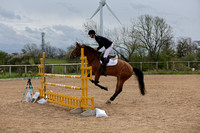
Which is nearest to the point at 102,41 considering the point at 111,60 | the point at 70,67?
the point at 111,60

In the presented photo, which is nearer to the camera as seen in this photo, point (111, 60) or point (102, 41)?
point (102, 41)

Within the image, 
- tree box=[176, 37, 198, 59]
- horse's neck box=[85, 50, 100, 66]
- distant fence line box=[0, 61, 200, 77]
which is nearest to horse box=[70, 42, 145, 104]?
horse's neck box=[85, 50, 100, 66]

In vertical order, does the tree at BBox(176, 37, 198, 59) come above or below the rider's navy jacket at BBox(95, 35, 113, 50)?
above

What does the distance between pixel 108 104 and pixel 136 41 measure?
81.6ft

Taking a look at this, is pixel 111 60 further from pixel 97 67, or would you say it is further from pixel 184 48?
pixel 184 48

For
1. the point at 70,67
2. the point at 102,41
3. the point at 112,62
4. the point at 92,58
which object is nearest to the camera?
the point at 102,41

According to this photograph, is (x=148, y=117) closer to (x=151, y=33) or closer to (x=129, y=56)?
(x=129, y=56)

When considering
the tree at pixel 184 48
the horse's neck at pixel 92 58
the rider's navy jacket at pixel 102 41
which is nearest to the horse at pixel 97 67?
the horse's neck at pixel 92 58

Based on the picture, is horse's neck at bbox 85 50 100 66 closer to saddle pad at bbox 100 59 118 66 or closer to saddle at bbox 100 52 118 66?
saddle at bbox 100 52 118 66

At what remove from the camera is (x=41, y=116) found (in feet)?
18.5

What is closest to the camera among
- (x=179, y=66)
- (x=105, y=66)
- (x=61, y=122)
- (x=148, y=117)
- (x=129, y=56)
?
(x=61, y=122)

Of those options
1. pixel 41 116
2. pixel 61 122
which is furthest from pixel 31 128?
pixel 41 116

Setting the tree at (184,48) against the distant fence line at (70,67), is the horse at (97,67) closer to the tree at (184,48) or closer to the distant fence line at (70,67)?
the distant fence line at (70,67)

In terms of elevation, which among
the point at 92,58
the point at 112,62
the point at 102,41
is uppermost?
the point at 102,41
